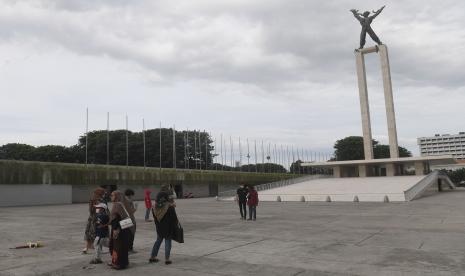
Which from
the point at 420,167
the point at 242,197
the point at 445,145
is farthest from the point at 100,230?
the point at 445,145

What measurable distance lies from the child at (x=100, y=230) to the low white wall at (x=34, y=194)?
31.3 meters

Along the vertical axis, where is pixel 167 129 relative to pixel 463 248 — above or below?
above

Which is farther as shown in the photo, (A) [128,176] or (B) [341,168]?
(B) [341,168]

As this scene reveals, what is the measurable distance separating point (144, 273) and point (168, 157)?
6823 cm

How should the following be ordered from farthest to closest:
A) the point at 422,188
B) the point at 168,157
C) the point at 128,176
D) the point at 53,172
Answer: the point at 168,157
the point at 128,176
the point at 53,172
the point at 422,188

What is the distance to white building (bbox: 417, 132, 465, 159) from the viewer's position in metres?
175

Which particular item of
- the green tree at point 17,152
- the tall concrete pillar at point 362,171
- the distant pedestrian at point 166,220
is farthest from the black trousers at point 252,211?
the green tree at point 17,152

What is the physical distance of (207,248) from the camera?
9297 millimetres

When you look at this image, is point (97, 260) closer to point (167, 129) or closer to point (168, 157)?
point (168, 157)

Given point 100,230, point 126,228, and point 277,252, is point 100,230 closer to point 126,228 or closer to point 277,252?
point 126,228

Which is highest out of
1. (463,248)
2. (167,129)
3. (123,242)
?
(167,129)

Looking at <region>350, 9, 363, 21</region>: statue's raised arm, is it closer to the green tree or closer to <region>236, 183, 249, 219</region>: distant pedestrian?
<region>236, 183, 249, 219</region>: distant pedestrian

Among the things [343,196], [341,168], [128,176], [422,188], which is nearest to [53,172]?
[128,176]

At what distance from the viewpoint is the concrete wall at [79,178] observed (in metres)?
36.0
